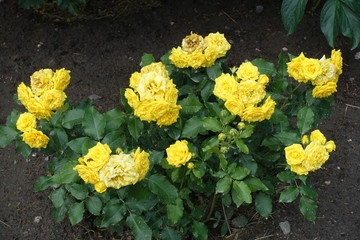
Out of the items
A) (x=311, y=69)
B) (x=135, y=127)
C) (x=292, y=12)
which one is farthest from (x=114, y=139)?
(x=292, y=12)

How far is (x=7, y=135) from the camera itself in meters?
1.81

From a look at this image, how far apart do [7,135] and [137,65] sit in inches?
55.9

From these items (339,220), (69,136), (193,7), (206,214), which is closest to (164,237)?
(206,214)

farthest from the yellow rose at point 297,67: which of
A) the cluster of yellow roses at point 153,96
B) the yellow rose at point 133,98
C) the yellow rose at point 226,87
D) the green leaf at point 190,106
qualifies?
the yellow rose at point 133,98

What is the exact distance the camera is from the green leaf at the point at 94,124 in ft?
5.60

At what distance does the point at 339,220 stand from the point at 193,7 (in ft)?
6.00

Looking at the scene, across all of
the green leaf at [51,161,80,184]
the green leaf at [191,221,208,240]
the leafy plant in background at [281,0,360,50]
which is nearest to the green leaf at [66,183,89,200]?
the green leaf at [51,161,80,184]

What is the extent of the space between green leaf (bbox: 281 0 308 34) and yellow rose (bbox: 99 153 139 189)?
1.36 metres

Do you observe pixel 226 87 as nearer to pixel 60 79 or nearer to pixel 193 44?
pixel 193 44

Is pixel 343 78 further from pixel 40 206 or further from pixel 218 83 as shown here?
pixel 40 206

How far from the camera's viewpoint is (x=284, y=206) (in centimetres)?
240

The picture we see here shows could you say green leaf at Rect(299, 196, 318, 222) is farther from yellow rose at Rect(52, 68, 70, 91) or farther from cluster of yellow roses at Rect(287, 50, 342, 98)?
yellow rose at Rect(52, 68, 70, 91)

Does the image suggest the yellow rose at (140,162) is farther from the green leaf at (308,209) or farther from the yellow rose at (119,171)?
the green leaf at (308,209)

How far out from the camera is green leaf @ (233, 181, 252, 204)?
1671mm
